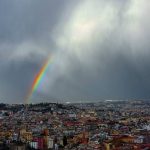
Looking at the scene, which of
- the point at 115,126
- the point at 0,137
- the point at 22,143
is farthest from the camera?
the point at 115,126

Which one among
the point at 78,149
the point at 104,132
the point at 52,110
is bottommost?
the point at 78,149

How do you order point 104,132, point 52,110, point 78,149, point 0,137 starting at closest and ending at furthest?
1. point 78,149
2. point 0,137
3. point 104,132
4. point 52,110

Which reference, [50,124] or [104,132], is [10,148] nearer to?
[104,132]

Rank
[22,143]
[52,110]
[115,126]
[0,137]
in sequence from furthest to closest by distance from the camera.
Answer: [52,110]
[115,126]
[0,137]
[22,143]

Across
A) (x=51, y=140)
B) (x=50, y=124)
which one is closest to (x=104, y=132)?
(x=51, y=140)

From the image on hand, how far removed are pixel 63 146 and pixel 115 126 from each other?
33.0 meters

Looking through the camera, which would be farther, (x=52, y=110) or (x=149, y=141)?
(x=52, y=110)

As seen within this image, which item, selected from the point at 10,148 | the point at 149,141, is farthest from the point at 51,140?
the point at 149,141

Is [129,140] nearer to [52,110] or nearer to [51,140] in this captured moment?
[51,140]

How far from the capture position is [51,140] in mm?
71750

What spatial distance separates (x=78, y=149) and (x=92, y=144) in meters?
4.72

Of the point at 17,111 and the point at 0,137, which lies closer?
the point at 0,137

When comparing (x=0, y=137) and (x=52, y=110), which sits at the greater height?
(x=52, y=110)

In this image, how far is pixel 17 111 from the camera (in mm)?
161875
